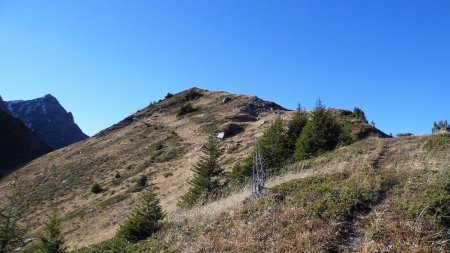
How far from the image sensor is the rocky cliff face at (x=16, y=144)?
115 meters

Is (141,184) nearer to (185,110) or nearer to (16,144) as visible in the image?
(185,110)

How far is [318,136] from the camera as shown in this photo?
24.6 meters

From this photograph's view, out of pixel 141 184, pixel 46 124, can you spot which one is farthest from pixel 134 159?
pixel 46 124

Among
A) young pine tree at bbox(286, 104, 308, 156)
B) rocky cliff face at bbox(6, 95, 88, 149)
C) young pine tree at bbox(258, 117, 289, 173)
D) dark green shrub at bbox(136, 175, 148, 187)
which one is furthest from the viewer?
rocky cliff face at bbox(6, 95, 88, 149)

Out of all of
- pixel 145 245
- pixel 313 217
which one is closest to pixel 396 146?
pixel 313 217

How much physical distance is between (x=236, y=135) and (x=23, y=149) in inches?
3627

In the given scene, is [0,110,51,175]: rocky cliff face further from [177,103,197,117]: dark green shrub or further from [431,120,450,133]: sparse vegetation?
[431,120,450,133]: sparse vegetation

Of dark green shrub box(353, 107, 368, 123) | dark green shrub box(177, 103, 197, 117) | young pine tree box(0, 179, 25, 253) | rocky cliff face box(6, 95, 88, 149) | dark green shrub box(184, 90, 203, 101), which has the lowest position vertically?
young pine tree box(0, 179, 25, 253)

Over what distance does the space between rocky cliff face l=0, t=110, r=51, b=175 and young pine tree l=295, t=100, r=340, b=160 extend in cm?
10895

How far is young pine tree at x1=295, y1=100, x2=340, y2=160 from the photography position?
80.1 ft

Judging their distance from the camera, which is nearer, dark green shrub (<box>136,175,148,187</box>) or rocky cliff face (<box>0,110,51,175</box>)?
dark green shrub (<box>136,175,148,187</box>)

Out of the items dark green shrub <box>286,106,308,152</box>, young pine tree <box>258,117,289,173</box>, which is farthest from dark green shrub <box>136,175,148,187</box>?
dark green shrub <box>286,106,308,152</box>

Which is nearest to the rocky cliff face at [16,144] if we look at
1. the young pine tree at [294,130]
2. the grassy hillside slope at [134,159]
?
the grassy hillside slope at [134,159]

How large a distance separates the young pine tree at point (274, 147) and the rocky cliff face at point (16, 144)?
105 meters
